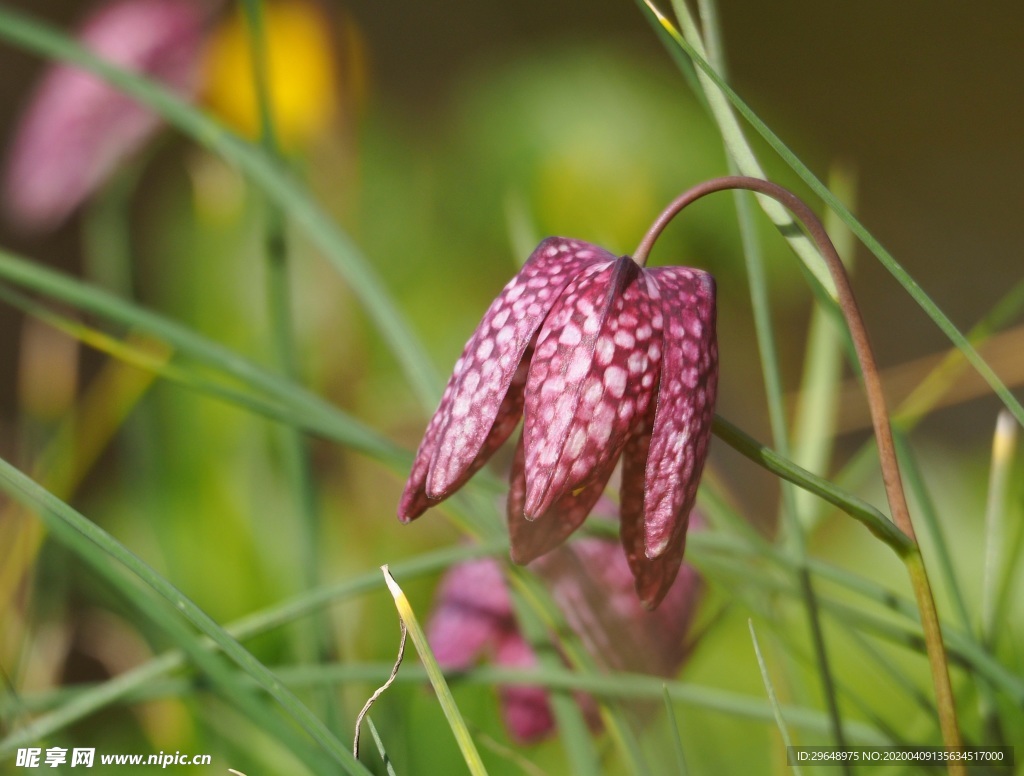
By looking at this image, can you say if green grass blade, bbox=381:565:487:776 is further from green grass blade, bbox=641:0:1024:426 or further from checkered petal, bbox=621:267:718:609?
green grass blade, bbox=641:0:1024:426

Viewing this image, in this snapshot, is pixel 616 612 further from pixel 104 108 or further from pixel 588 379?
pixel 104 108

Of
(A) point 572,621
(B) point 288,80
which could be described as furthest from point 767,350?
(B) point 288,80

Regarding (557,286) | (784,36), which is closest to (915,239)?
(784,36)

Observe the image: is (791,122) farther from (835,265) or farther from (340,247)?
(835,265)

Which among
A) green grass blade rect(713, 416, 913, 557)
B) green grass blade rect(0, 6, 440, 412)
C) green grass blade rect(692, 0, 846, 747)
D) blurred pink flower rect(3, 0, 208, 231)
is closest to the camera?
green grass blade rect(713, 416, 913, 557)

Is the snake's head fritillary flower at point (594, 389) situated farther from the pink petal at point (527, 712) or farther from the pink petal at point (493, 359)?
the pink petal at point (527, 712)

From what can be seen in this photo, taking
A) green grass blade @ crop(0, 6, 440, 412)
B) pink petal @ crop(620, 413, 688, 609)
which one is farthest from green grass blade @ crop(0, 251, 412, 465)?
pink petal @ crop(620, 413, 688, 609)

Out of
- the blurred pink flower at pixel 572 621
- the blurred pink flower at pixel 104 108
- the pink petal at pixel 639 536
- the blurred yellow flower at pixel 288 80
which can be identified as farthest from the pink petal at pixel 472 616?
the blurred yellow flower at pixel 288 80
